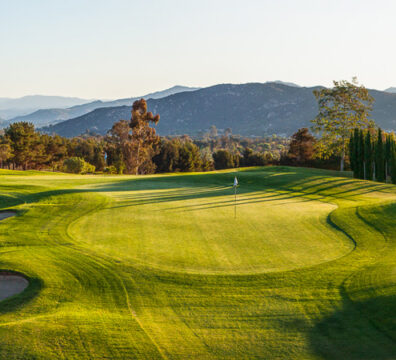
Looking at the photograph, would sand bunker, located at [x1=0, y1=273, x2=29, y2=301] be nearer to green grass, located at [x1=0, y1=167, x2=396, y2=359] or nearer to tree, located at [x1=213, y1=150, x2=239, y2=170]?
green grass, located at [x1=0, y1=167, x2=396, y2=359]

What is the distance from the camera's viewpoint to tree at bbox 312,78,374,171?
163ft

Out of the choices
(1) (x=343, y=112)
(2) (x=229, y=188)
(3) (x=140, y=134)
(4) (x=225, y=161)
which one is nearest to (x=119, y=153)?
(3) (x=140, y=134)

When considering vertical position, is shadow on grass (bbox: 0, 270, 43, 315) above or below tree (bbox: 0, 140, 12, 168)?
below

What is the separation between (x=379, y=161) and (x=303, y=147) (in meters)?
25.0

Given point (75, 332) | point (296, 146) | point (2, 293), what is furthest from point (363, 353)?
point (296, 146)

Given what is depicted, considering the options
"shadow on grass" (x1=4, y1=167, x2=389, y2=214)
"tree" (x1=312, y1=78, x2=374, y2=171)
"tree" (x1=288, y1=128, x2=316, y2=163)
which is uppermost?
"tree" (x1=312, y1=78, x2=374, y2=171)

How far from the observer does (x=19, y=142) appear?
6525 cm

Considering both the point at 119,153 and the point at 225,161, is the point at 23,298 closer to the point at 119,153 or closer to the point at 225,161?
the point at 119,153

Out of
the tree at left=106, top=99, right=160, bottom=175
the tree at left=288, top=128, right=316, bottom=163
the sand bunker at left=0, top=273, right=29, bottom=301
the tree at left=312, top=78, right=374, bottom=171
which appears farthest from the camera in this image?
the tree at left=106, top=99, right=160, bottom=175

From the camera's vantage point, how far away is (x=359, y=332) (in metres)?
6.06

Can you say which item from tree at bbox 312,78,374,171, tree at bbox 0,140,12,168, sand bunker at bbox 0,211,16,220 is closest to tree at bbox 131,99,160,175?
tree at bbox 0,140,12,168

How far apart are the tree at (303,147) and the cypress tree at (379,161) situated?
24119 millimetres

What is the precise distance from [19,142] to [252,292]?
6762 centimetres

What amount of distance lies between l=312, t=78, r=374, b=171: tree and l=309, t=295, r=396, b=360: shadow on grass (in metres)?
45.9
